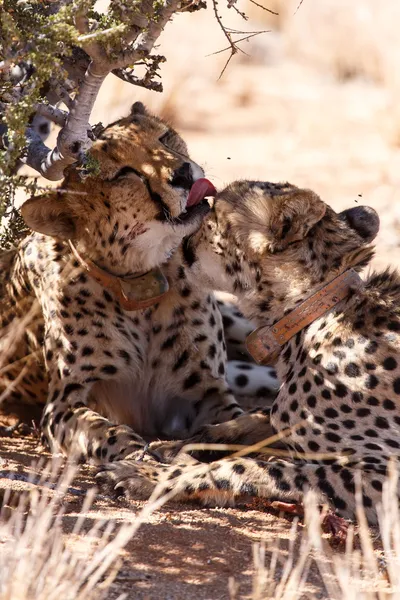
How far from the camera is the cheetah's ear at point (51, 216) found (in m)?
4.25

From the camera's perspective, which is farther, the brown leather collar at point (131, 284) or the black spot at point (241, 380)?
the black spot at point (241, 380)

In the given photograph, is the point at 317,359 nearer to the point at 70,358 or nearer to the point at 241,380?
the point at 70,358

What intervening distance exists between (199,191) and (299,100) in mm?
9093

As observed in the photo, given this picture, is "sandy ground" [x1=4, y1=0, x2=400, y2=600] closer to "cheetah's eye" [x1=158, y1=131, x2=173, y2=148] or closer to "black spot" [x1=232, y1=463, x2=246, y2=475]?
"black spot" [x1=232, y1=463, x2=246, y2=475]

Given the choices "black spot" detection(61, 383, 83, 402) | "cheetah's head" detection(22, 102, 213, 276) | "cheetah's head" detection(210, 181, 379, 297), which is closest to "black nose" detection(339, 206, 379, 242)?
"cheetah's head" detection(210, 181, 379, 297)

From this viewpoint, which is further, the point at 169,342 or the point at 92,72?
the point at 169,342

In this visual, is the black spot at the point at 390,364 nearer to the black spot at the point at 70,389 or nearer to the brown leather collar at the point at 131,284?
the brown leather collar at the point at 131,284

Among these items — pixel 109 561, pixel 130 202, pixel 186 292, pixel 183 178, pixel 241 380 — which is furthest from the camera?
pixel 241 380

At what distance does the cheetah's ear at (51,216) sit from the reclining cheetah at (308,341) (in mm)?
626

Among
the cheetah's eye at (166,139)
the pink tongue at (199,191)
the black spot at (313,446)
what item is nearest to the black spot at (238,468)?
the black spot at (313,446)

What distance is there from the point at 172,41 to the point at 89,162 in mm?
12184

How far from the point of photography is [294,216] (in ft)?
12.5

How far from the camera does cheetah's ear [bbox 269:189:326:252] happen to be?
377cm

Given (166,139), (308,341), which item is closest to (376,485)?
(308,341)
